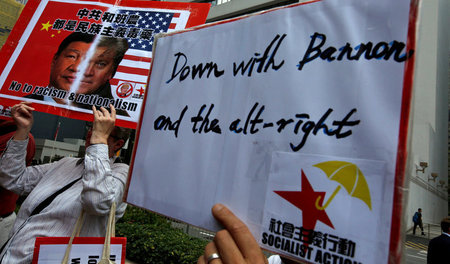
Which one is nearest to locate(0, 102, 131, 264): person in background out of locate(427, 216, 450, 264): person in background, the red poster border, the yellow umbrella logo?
the yellow umbrella logo

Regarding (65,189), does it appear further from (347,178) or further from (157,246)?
(157,246)

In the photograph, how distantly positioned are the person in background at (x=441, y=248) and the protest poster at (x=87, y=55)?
4.89m

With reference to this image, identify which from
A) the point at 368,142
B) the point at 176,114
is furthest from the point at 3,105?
the point at 368,142

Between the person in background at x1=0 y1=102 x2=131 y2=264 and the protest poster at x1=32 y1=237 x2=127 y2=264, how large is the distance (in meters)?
0.11

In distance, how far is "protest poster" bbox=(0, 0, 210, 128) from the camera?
2068 millimetres

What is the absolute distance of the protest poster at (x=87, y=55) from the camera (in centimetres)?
207

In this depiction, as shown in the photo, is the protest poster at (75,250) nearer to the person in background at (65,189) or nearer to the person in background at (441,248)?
the person in background at (65,189)

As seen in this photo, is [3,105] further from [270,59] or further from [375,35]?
[375,35]

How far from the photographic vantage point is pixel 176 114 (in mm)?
1379

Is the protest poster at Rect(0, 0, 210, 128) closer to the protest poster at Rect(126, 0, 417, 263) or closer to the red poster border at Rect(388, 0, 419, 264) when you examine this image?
the protest poster at Rect(126, 0, 417, 263)

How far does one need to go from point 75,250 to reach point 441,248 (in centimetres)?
512

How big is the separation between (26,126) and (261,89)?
5.91 feet

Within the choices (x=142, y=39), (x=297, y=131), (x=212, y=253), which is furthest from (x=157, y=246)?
(x=297, y=131)

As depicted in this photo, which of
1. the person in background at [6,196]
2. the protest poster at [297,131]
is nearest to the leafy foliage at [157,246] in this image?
the person in background at [6,196]
